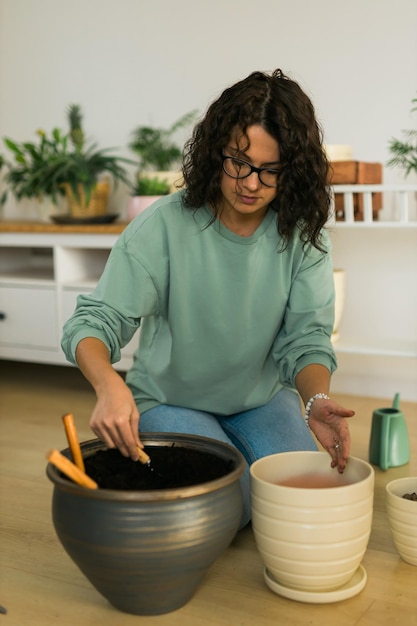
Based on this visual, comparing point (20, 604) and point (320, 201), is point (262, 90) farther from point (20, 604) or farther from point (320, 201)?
point (20, 604)

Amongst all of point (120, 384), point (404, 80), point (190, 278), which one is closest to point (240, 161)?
point (190, 278)

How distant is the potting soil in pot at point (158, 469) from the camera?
142cm

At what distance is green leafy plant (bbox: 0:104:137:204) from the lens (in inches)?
121

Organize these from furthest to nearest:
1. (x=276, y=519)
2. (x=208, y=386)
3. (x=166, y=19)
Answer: (x=166, y=19), (x=208, y=386), (x=276, y=519)

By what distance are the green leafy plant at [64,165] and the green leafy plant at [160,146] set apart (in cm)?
8

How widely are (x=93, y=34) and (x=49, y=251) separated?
90 centimetres

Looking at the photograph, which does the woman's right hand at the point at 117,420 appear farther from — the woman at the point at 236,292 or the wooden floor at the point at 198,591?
the wooden floor at the point at 198,591

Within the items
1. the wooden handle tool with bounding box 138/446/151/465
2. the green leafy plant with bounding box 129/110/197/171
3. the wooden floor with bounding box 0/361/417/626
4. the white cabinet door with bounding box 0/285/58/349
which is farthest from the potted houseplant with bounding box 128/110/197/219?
the wooden handle tool with bounding box 138/446/151/465

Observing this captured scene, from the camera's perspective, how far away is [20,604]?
1.47 metres

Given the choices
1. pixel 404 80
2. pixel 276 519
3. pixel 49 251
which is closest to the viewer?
pixel 276 519

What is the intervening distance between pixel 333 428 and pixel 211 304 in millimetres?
385

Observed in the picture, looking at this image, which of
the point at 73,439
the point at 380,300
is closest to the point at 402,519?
the point at 73,439

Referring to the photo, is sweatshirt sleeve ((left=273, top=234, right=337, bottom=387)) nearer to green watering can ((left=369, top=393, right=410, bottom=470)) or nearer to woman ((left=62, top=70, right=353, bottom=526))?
woman ((left=62, top=70, right=353, bottom=526))

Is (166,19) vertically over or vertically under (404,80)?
over
